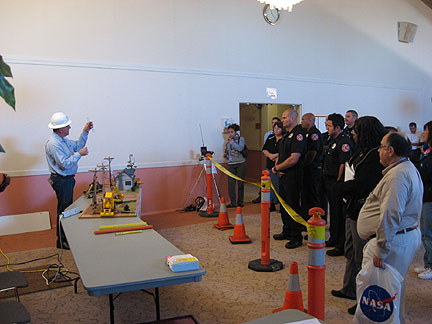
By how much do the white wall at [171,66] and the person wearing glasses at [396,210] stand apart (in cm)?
495

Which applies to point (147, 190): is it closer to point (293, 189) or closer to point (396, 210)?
point (293, 189)

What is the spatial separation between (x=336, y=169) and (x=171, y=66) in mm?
3758

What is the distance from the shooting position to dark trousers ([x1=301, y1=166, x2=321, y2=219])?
5.15 meters

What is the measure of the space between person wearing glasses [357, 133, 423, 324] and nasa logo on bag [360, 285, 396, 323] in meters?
0.16

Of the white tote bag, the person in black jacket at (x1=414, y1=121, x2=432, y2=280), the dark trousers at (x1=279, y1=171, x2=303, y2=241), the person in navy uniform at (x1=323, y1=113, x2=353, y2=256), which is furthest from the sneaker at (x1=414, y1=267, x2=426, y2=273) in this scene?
the white tote bag

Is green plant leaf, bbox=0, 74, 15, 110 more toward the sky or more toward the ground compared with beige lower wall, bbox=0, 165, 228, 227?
more toward the sky

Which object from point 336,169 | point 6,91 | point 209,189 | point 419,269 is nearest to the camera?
point 6,91

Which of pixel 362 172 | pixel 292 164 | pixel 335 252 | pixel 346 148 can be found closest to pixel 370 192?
pixel 362 172

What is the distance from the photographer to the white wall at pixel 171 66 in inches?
230

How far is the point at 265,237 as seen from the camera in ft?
12.8

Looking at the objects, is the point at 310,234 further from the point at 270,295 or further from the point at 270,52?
the point at 270,52

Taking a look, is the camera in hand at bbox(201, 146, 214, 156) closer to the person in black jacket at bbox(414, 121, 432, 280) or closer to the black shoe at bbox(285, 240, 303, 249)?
the black shoe at bbox(285, 240, 303, 249)

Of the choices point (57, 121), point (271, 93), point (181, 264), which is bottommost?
point (181, 264)

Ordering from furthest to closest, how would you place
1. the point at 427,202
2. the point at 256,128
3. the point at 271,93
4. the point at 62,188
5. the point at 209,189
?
the point at 256,128 → the point at 271,93 → the point at 209,189 → the point at 62,188 → the point at 427,202
